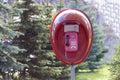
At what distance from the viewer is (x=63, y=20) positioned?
444 centimetres

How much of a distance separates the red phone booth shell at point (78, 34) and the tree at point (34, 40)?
1.77m

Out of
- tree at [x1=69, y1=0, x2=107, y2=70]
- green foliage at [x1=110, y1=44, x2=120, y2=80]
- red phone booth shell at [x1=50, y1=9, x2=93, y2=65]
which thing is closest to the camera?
red phone booth shell at [x1=50, y1=9, x2=93, y2=65]

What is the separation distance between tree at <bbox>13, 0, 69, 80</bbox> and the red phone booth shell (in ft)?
5.81

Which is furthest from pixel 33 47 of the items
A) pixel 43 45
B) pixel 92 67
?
pixel 92 67

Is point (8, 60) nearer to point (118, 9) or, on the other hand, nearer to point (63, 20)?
point (63, 20)

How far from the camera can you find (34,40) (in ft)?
21.0

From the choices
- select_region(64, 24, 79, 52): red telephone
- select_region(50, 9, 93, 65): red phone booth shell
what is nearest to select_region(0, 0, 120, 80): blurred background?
select_region(50, 9, 93, 65): red phone booth shell

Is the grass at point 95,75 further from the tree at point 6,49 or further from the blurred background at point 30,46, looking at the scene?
the tree at point 6,49

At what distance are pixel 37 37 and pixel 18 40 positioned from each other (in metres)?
0.42

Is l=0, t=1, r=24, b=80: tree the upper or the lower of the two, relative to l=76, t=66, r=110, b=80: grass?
upper

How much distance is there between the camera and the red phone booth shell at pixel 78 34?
4.47 meters

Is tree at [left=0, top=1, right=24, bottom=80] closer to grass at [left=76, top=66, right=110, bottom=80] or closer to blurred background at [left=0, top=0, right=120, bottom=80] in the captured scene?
blurred background at [left=0, top=0, right=120, bottom=80]

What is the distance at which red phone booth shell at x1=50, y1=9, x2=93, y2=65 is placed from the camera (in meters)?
4.47

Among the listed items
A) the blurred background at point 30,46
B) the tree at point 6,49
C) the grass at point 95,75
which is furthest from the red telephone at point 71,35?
the grass at point 95,75
